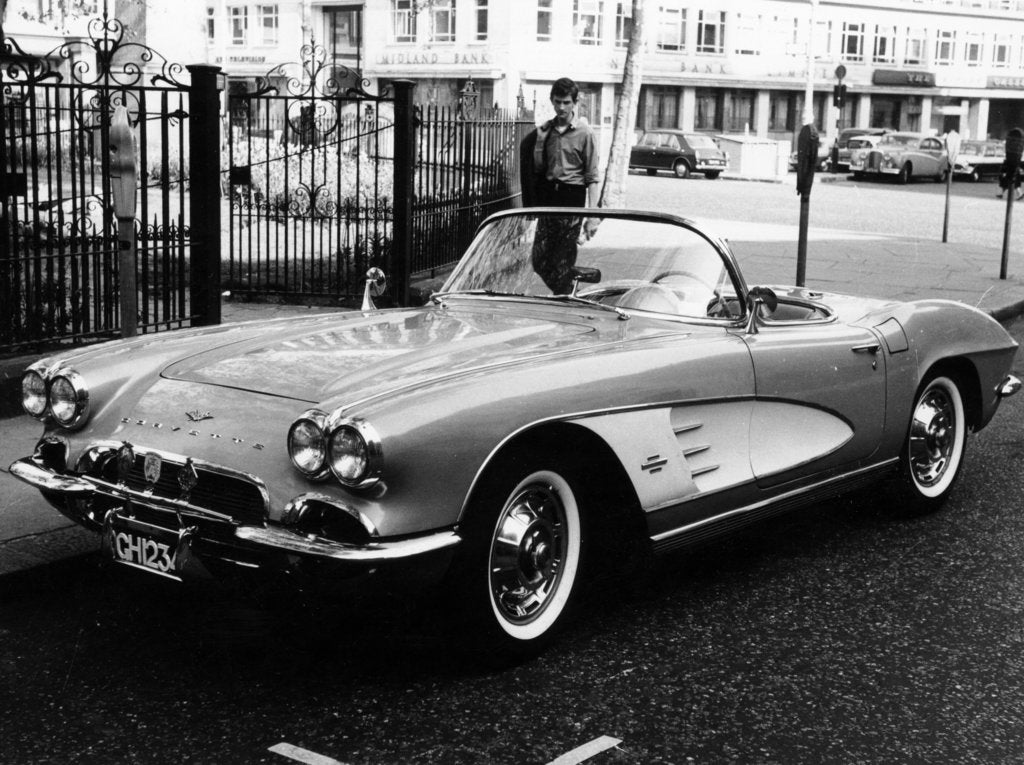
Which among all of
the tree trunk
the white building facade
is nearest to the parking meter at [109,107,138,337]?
the tree trunk

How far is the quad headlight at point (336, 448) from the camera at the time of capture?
11.0 feet

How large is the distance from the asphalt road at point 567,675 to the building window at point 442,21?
160 ft

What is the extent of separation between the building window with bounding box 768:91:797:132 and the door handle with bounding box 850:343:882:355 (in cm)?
5895

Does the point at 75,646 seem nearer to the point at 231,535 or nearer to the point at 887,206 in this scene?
the point at 231,535

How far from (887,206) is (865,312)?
24.0 metres

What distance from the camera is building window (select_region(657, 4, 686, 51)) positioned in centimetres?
5691

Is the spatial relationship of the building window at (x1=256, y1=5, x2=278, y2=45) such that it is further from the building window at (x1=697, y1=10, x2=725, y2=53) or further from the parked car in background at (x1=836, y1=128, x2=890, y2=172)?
the parked car in background at (x1=836, y1=128, x2=890, y2=172)

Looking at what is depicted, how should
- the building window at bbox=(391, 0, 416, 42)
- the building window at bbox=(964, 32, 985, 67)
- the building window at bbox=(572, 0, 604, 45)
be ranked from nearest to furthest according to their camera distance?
the building window at bbox=(572, 0, 604, 45)
the building window at bbox=(391, 0, 416, 42)
the building window at bbox=(964, 32, 985, 67)

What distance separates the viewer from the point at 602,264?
4965mm

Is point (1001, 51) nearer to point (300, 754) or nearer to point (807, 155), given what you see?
point (807, 155)

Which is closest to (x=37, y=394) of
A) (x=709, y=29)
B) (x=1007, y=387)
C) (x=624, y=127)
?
(x=1007, y=387)

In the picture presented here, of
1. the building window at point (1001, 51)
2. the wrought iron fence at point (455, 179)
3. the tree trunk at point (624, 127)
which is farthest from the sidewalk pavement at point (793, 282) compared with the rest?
the building window at point (1001, 51)

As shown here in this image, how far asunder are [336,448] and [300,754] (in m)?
0.78

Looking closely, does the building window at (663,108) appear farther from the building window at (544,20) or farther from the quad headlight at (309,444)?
the quad headlight at (309,444)
